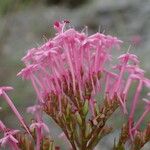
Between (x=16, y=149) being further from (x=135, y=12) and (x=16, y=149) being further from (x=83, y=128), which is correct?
(x=135, y=12)


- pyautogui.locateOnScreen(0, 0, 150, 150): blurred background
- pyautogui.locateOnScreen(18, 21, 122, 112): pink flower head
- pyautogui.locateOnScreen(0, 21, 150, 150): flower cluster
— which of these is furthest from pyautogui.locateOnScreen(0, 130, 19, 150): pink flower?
pyautogui.locateOnScreen(0, 0, 150, 150): blurred background

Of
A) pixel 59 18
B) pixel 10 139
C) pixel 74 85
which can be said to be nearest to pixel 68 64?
pixel 74 85

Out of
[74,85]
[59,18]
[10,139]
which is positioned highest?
[74,85]

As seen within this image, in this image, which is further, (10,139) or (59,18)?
(59,18)

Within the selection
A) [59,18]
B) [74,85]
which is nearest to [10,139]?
[74,85]

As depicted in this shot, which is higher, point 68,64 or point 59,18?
point 68,64

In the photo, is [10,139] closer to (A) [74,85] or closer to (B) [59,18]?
(A) [74,85]

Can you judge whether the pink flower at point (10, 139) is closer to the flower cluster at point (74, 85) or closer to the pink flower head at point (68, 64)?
the flower cluster at point (74, 85)

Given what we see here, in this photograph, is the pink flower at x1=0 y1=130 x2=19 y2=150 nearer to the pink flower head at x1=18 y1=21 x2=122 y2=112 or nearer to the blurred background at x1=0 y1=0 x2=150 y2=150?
the pink flower head at x1=18 y1=21 x2=122 y2=112

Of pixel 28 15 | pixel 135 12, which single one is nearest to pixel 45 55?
pixel 28 15
